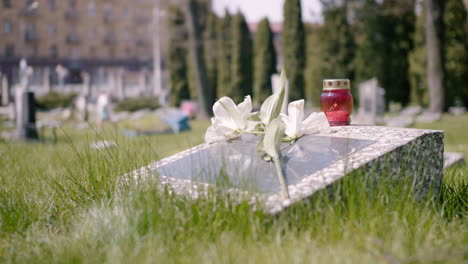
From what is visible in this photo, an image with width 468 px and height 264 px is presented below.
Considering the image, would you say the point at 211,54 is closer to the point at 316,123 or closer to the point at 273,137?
the point at 316,123

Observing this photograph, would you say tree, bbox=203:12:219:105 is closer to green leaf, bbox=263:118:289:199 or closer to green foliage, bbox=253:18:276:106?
green foliage, bbox=253:18:276:106

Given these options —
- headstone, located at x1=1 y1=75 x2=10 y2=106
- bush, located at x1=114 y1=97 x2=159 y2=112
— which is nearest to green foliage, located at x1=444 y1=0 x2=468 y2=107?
bush, located at x1=114 y1=97 x2=159 y2=112

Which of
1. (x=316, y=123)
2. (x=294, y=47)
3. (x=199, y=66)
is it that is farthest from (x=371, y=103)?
(x=316, y=123)

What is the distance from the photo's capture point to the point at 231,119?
2783mm

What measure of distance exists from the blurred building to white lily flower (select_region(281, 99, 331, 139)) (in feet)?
131

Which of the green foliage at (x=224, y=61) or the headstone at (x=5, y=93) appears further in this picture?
the green foliage at (x=224, y=61)

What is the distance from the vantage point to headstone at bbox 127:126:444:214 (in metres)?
2.15

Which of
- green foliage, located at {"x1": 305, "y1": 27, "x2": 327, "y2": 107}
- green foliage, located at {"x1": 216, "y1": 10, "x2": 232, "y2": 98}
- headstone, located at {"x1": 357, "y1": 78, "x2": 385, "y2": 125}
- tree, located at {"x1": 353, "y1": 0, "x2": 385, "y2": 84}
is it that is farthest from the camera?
green foliage, located at {"x1": 216, "y1": 10, "x2": 232, "y2": 98}

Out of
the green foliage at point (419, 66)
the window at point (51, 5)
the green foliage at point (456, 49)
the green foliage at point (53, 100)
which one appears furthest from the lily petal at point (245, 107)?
the window at point (51, 5)

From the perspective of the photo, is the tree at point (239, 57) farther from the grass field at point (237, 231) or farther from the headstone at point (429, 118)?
the grass field at point (237, 231)

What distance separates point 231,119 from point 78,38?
46641 millimetres

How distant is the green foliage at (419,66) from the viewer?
1956 centimetres

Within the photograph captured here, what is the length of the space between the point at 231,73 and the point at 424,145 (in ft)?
69.4

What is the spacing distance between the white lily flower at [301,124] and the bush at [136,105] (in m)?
20.5
